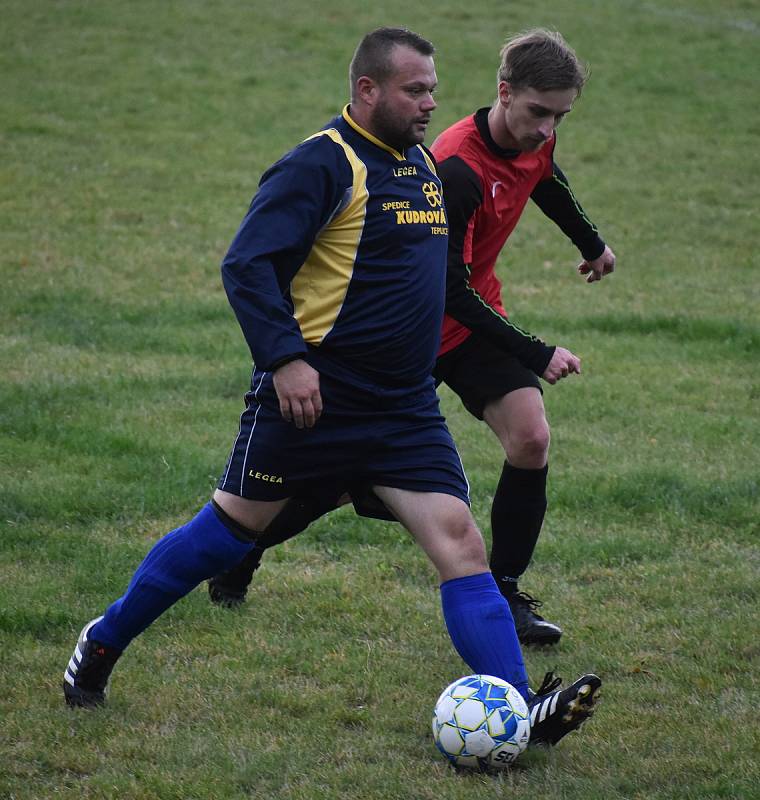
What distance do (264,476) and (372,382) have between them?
46 cm

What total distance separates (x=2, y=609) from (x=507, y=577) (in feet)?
6.61

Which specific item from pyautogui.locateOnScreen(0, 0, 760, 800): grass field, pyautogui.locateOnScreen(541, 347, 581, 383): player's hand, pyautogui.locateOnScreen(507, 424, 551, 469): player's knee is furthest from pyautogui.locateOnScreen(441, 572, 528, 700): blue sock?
pyautogui.locateOnScreen(507, 424, 551, 469): player's knee

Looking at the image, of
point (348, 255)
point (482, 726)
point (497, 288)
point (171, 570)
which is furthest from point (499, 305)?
point (482, 726)

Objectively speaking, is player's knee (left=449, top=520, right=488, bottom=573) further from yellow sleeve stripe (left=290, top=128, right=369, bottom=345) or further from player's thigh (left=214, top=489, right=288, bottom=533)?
yellow sleeve stripe (left=290, top=128, right=369, bottom=345)

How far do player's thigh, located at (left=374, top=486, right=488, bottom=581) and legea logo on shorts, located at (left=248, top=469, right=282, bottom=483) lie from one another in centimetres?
37

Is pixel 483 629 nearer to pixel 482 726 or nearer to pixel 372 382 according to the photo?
pixel 482 726

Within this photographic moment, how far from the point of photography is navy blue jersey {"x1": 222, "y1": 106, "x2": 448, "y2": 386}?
12.9 feet

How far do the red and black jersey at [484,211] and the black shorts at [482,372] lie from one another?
0.16 feet

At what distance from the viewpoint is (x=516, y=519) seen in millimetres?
5207

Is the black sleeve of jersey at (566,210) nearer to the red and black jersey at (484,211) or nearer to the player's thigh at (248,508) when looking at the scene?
the red and black jersey at (484,211)

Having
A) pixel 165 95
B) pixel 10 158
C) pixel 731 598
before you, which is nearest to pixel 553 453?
pixel 731 598

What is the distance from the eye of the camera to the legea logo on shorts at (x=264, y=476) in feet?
13.6

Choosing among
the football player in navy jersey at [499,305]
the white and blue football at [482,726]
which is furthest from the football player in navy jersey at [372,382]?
the football player in navy jersey at [499,305]

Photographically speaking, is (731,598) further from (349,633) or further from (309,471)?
(309,471)
